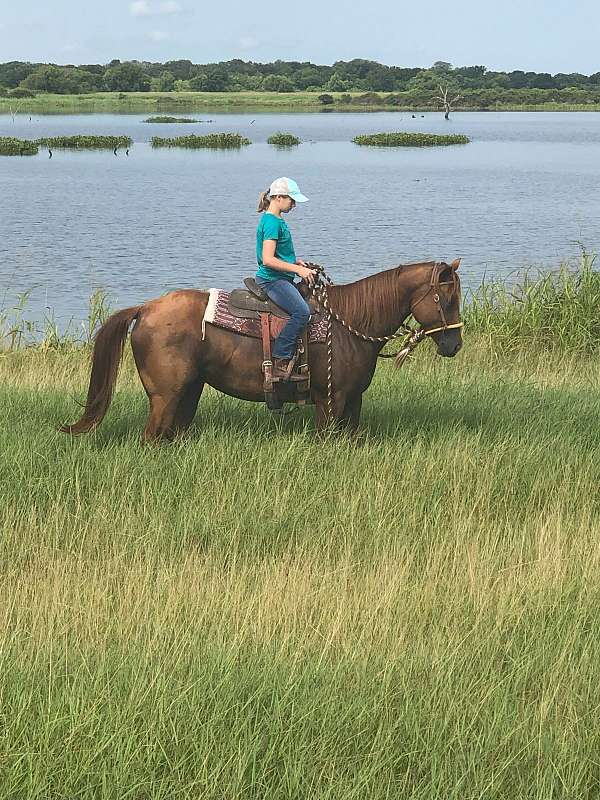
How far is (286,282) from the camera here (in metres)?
7.55

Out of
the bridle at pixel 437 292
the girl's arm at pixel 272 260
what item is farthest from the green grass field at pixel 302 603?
the girl's arm at pixel 272 260

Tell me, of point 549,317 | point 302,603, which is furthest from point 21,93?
point 302,603

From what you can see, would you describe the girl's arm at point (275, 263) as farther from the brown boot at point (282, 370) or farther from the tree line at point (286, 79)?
the tree line at point (286, 79)

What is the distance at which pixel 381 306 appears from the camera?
25.2 ft

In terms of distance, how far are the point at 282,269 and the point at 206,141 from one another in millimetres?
68482

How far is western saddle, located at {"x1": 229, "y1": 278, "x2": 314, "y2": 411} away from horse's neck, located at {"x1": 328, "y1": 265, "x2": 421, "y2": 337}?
15.9 inches

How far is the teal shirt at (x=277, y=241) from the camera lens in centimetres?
743

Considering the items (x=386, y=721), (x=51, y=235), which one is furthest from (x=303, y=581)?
(x=51, y=235)

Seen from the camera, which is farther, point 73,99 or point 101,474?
point 73,99

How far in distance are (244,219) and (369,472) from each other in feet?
101

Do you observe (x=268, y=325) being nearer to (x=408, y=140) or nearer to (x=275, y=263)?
(x=275, y=263)

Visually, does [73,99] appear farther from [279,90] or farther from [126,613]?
[126,613]

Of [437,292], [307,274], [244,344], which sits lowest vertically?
[244,344]

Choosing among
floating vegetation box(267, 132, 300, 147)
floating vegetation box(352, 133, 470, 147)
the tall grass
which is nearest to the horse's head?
the tall grass
